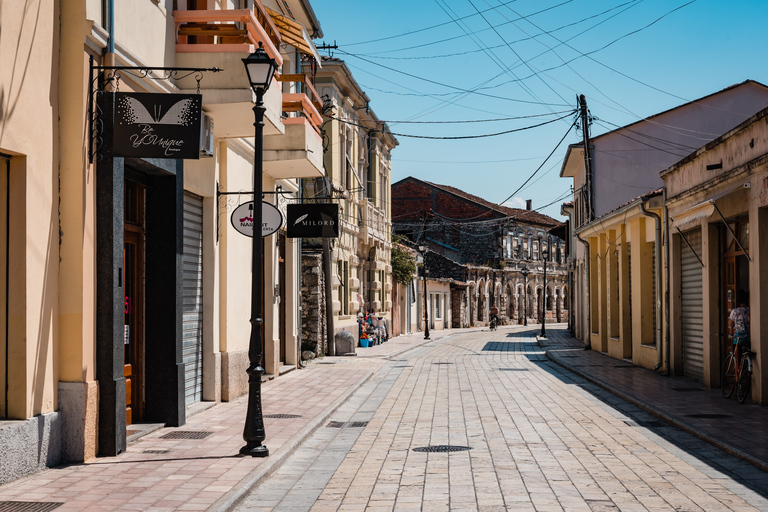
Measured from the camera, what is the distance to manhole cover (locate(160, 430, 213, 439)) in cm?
1006

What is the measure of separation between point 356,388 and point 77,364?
836 cm

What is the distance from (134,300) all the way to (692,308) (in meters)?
11.3

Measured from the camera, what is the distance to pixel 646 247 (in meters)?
20.8

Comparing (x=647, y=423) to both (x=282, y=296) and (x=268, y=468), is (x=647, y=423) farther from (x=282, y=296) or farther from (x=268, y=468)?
(x=282, y=296)

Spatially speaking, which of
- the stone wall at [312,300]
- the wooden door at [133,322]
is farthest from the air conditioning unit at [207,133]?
the stone wall at [312,300]

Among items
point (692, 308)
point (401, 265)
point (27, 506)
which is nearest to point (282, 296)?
point (692, 308)

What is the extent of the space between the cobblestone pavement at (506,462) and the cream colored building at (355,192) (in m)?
10.4

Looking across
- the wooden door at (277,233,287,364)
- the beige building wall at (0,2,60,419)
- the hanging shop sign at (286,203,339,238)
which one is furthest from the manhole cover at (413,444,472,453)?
the wooden door at (277,233,287,364)

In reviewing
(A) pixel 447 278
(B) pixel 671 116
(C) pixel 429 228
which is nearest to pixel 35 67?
(B) pixel 671 116

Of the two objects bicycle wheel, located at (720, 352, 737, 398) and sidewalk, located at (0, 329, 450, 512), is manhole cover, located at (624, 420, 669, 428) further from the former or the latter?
sidewalk, located at (0, 329, 450, 512)

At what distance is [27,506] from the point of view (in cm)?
640

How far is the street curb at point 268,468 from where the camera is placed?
6.61m

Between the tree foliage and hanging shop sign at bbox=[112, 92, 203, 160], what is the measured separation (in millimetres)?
34044

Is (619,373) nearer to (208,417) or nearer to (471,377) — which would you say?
(471,377)
